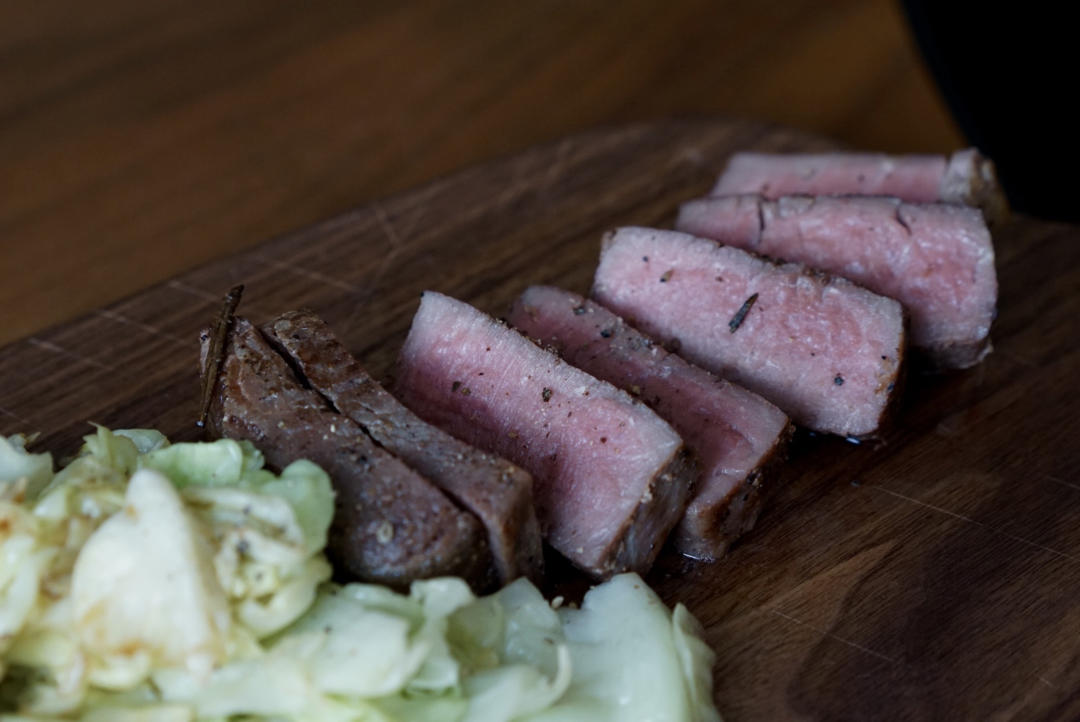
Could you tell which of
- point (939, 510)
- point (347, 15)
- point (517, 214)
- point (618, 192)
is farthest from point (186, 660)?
point (347, 15)

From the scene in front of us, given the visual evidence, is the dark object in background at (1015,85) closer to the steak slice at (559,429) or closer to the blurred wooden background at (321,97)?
the blurred wooden background at (321,97)

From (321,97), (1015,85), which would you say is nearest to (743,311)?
(1015,85)

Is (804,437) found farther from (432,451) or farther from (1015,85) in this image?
(1015,85)

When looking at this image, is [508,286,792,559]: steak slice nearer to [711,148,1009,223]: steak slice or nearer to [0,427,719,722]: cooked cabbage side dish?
[0,427,719,722]: cooked cabbage side dish

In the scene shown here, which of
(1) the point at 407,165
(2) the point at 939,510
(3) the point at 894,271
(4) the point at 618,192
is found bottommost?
(2) the point at 939,510

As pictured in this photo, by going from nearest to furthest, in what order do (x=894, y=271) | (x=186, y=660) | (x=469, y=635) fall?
1. (x=186, y=660)
2. (x=469, y=635)
3. (x=894, y=271)

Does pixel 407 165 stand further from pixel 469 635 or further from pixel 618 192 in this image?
pixel 469 635
